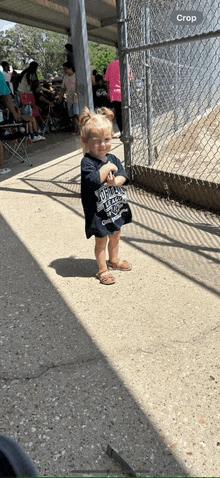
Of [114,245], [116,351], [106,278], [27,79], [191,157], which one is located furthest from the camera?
[27,79]

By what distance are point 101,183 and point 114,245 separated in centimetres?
59

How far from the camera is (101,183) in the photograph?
286 cm

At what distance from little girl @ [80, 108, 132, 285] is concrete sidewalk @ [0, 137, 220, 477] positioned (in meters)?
0.43

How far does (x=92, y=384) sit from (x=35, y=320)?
74 centimetres

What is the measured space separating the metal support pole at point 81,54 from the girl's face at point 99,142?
218 cm

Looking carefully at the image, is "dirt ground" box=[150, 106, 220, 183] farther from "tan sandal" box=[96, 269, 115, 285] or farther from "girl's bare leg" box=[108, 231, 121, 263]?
"tan sandal" box=[96, 269, 115, 285]

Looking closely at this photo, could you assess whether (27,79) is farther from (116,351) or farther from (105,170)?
(116,351)

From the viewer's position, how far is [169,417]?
74.4 inches

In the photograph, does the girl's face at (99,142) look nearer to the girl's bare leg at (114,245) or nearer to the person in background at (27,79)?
the girl's bare leg at (114,245)

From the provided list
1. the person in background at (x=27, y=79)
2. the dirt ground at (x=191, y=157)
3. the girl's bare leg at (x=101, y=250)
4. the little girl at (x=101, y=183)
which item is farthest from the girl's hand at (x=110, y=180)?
the person in background at (x=27, y=79)

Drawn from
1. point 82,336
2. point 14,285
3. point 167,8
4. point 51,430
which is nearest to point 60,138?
point 167,8

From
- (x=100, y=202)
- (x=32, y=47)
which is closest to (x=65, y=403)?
(x=100, y=202)

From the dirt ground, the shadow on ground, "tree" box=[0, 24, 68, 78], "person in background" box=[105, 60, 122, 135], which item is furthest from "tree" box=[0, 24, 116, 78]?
the shadow on ground

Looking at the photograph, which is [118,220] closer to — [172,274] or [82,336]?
[172,274]
